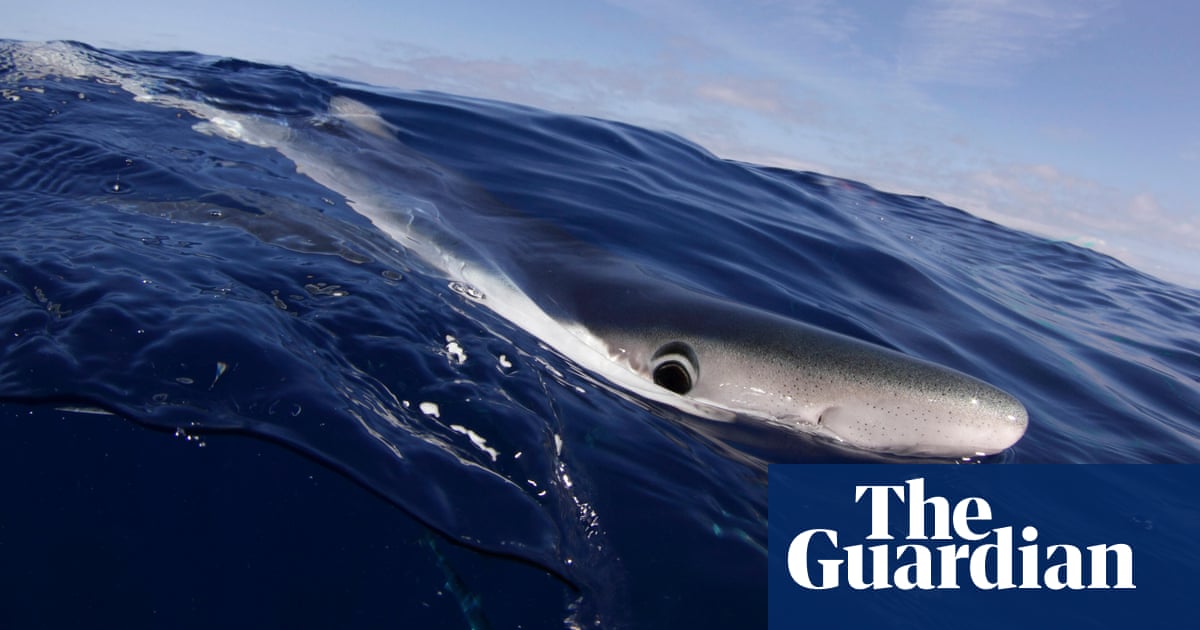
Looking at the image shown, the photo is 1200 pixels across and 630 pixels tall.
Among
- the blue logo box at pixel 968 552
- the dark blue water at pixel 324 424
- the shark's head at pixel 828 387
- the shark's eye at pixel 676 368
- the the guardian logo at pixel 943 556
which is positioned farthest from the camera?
the shark's eye at pixel 676 368

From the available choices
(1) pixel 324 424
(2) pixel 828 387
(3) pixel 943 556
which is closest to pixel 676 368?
(2) pixel 828 387

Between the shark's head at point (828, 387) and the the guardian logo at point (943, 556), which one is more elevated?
the shark's head at point (828, 387)

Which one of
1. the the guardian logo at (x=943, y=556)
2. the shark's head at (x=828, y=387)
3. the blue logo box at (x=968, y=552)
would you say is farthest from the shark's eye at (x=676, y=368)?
the the guardian logo at (x=943, y=556)

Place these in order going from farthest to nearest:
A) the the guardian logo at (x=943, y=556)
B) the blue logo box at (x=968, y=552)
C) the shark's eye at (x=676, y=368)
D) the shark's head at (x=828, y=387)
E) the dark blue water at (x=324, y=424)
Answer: the shark's eye at (x=676, y=368) < the shark's head at (x=828, y=387) < the the guardian logo at (x=943, y=556) < the blue logo box at (x=968, y=552) < the dark blue water at (x=324, y=424)

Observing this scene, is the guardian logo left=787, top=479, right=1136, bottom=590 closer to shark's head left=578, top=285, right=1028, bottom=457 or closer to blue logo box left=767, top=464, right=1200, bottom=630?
blue logo box left=767, top=464, right=1200, bottom=630

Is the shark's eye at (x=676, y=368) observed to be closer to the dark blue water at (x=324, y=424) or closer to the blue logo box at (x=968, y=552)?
the dark blue water at (x=324, y=424)

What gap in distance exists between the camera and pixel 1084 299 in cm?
1234

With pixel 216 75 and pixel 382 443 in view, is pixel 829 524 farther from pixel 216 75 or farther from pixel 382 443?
pixel 216 75

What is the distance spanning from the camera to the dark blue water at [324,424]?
227 cm

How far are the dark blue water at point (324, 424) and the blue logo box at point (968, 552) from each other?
19cm

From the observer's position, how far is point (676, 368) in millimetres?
4305

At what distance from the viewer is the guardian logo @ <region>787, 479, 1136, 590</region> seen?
3077 mm

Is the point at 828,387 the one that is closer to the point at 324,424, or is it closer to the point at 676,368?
the point at 676,368

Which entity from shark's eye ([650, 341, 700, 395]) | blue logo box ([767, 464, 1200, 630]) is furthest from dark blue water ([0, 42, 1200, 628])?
shark's eye ([650, 341, 700, 395])
